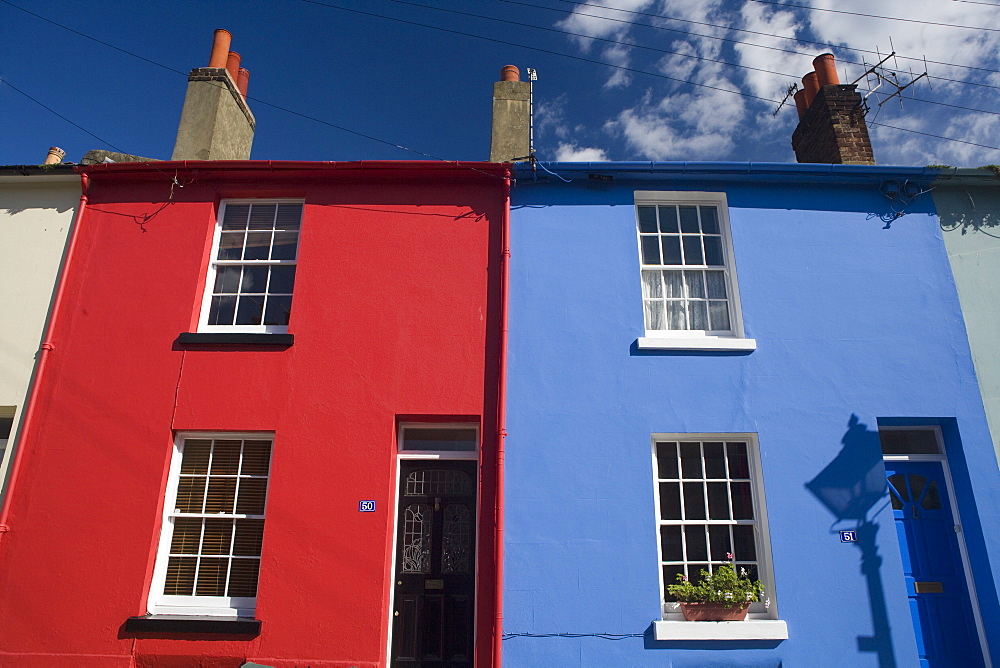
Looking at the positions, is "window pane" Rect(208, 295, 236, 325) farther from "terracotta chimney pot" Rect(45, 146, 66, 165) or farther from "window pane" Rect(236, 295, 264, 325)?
"terracotta chimney pot" Rect(45, 146, 66, 165)

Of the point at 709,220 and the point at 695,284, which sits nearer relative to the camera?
the point at 695,284

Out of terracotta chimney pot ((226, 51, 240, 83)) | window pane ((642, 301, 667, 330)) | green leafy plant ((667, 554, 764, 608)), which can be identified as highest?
terracotta chimney pot ((226, 51, 240, 83))

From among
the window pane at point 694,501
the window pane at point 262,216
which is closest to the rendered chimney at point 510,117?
the window pane at point 262,216

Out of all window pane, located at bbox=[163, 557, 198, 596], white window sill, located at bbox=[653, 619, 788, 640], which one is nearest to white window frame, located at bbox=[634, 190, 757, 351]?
white window sill, located at bbox=[653, 619, 788, 640]

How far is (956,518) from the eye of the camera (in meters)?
6.86

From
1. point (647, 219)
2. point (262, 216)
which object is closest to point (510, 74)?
point (647, 219)

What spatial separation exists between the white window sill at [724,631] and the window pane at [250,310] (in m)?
5.68

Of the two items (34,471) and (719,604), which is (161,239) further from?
(719,604)

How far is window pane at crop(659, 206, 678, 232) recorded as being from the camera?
26.2 ft

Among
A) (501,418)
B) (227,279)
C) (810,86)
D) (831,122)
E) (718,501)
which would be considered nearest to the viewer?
(718,501)

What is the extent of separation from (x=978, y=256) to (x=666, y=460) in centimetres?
473

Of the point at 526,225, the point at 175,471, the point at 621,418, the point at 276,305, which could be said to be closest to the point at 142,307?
the point at 276,305

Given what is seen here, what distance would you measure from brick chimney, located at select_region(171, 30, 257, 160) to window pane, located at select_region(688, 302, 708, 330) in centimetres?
681

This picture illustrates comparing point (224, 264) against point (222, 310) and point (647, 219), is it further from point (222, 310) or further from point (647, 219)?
point (647, 219)
